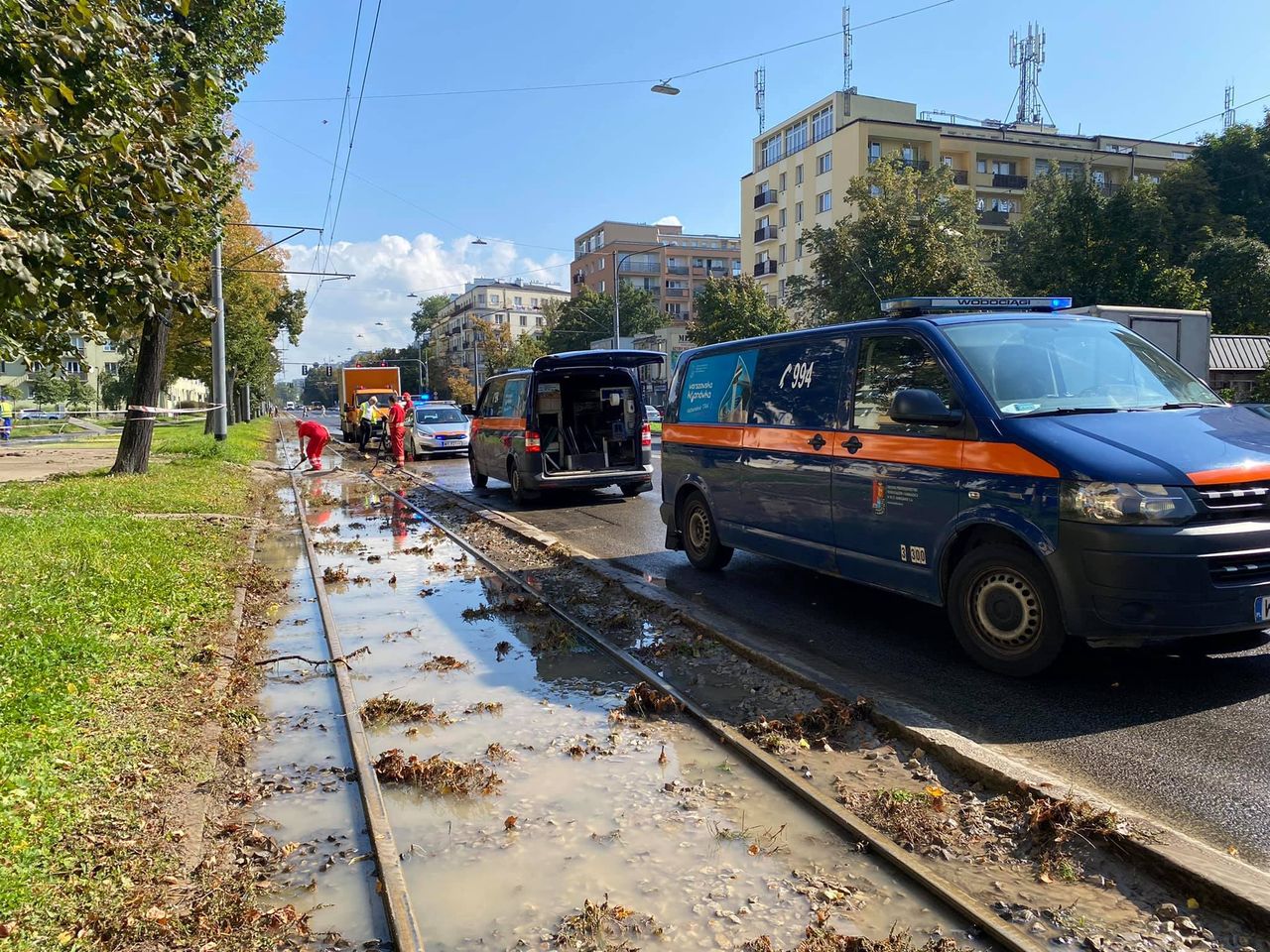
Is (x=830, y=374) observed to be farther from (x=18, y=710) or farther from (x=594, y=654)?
(x=18, y=710)

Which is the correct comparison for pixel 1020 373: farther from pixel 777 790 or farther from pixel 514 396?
pixel 514 396

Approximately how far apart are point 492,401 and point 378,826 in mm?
12120

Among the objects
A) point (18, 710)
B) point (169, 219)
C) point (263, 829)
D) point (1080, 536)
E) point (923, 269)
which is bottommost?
point (263, 829)

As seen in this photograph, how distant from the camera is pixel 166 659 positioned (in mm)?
5691

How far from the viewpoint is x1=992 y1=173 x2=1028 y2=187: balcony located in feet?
201

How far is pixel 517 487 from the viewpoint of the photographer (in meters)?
14.2

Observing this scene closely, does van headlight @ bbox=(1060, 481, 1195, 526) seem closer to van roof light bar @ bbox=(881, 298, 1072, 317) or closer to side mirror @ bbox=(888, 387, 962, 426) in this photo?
side mirror @ bbox=(888, 387, 962, 426)

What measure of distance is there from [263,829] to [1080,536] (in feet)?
13.2

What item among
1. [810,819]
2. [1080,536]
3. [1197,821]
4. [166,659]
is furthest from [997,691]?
[166,659]

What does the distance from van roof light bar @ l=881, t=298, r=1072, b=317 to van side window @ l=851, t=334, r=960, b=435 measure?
311mm

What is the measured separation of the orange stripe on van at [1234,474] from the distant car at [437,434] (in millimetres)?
21829

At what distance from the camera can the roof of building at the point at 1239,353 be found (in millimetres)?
24406

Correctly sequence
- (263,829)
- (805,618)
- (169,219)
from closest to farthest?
(263,829) < (169,219) < (805,618)

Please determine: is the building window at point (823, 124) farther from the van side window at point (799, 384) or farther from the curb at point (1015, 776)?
the curb at point (1015, 776)
